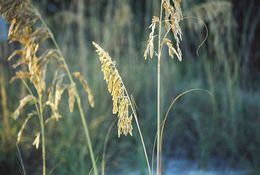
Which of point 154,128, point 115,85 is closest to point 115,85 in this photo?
point 115,85

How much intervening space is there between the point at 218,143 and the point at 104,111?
78 centimetres

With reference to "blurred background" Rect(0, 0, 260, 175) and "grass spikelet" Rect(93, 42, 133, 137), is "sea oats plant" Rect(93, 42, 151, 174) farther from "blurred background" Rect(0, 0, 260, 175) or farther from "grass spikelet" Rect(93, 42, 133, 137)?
"blurred background" Rect(0, 0, 260, 175)

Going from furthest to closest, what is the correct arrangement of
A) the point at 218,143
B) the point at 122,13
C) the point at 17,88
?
the point at 122,13, the point at 17,88, the point at 218,143

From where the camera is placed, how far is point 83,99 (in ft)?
13.2

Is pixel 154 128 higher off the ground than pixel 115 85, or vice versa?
pixel 115 85

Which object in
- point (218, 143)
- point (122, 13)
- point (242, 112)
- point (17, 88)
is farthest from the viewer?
point (122, 13)

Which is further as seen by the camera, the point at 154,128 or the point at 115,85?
the point at 154,128

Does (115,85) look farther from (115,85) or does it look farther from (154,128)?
(154,128)

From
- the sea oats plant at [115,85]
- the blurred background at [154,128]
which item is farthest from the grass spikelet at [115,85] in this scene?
the blurred background at [154,128]

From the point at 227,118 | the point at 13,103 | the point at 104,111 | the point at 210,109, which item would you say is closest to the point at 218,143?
the point at 227,118

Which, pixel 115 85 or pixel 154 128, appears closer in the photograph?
pixel 115 85

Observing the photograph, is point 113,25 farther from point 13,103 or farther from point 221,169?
point 221,169

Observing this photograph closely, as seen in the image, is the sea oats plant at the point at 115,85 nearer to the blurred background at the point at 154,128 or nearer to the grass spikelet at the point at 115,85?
the grass spikelet at the point at 115,85

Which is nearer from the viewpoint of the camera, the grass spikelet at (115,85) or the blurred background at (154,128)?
the grass spikelet at (115,85)
